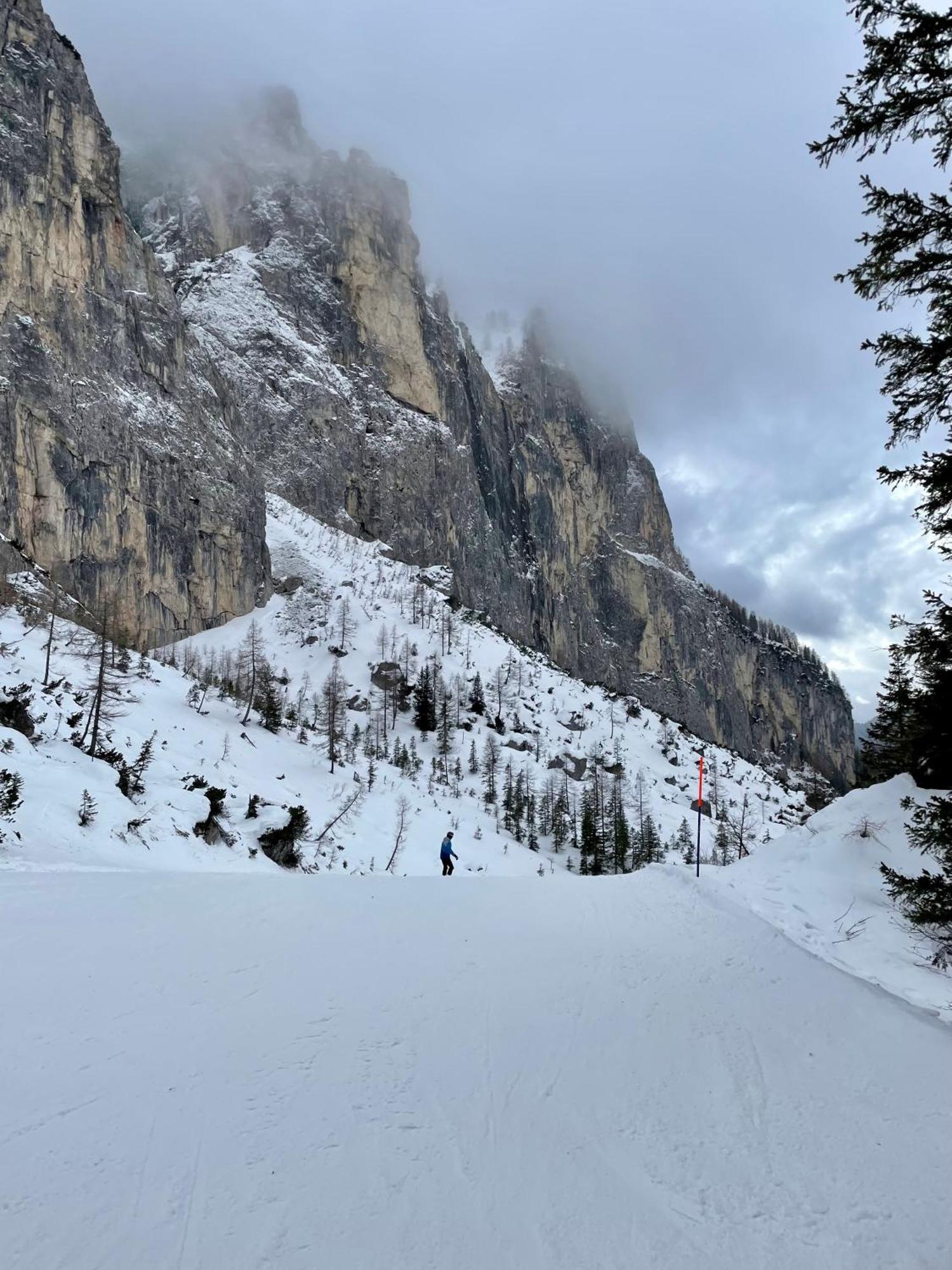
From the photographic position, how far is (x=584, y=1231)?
332 centimetres

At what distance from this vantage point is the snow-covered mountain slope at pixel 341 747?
746 inches

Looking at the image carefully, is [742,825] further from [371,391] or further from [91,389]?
[371,391]

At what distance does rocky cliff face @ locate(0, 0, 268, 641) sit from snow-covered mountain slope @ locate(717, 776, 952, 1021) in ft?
213

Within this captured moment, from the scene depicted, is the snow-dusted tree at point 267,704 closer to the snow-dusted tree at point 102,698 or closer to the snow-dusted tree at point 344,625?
the snow-dusted tree at point 102,698

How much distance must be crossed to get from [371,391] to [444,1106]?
16129 centimetres

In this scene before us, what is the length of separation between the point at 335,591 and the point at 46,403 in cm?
4942

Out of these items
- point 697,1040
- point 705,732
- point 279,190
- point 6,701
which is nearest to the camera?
point 697,1040

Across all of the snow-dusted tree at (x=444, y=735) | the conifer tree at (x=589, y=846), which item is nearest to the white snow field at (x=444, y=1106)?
the conifer tree at (x=589, y=846)

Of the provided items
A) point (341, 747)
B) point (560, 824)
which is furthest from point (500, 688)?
point (341, 747)

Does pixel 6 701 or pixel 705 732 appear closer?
pixel 6 701

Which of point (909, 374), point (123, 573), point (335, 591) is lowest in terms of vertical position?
point (909, 374)

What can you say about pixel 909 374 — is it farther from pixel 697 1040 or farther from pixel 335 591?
pixel 335 591

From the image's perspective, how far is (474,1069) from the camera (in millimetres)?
4953

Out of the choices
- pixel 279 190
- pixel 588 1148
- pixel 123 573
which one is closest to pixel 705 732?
pixel 123 573
